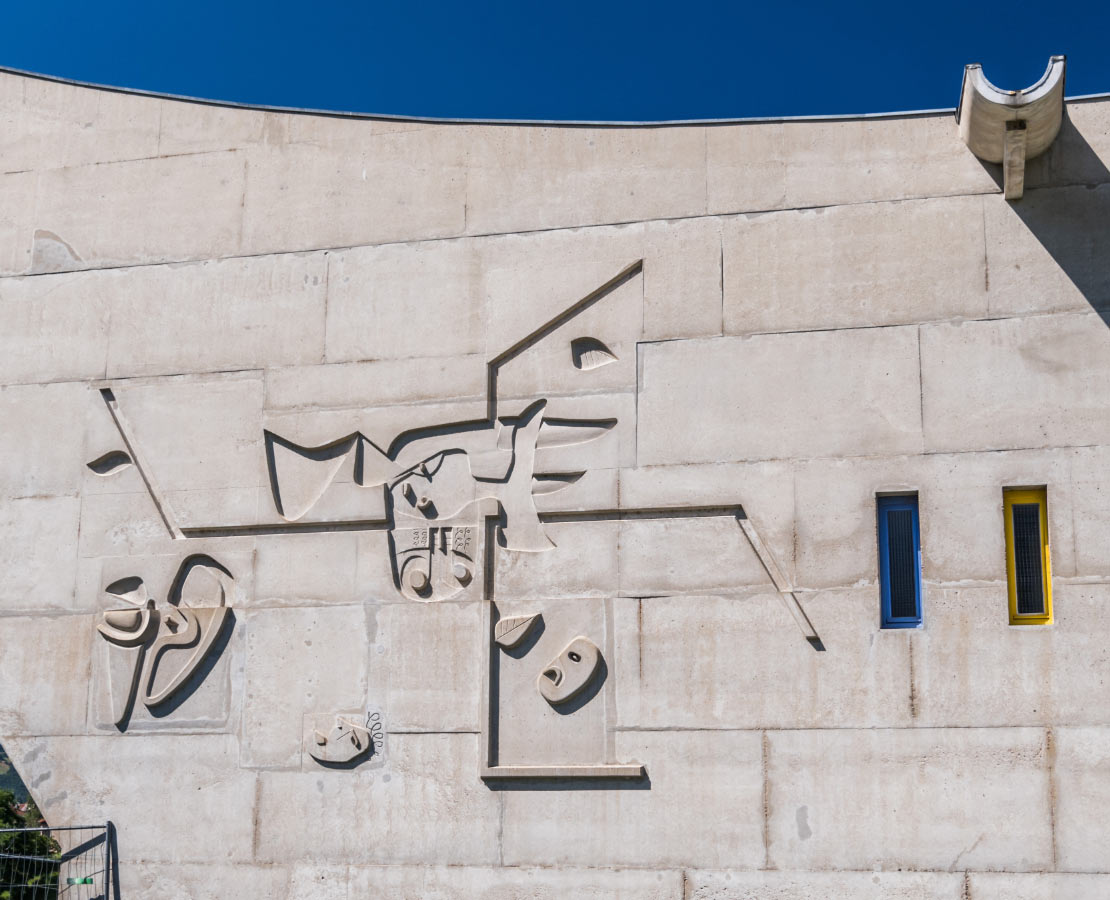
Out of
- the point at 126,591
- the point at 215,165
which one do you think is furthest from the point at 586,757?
the point at 215,165

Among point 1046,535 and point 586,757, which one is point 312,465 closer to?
point 586,757

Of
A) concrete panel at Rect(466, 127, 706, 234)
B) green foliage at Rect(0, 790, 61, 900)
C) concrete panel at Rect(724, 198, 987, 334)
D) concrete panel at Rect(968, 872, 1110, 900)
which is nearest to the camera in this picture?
concrete panel at Rect(968, 872, 1110, 900)

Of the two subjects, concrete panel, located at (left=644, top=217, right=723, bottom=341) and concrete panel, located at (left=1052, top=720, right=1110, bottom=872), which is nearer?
concrete panel, located at (left=1052, top=720, right=1110, bottom=872)

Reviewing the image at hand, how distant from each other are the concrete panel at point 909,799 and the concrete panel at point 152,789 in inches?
159

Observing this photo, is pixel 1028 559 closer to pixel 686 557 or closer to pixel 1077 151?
pixel 686 557

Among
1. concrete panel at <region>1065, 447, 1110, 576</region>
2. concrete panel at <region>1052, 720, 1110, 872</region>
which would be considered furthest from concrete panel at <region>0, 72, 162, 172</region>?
concrete panel at <region>1052, 720, 1110, 872</region>

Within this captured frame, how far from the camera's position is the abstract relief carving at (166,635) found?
12812 millimetres

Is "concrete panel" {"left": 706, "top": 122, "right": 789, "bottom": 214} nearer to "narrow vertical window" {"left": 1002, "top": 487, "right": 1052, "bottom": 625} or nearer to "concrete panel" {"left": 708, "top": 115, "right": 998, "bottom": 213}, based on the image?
"concrete panel" {"left": 708, "top": 115, "right": 998, "bottom": 213}

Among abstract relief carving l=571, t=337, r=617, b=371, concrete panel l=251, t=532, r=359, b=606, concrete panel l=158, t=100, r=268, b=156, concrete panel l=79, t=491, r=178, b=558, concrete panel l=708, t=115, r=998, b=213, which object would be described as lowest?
concrete panel l=251, t=532, r=359, b=606

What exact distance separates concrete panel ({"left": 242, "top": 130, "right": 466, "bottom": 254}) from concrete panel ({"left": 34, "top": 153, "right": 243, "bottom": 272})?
21 cm

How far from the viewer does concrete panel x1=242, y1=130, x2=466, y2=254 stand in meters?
13.2

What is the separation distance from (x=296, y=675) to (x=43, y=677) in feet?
7.04

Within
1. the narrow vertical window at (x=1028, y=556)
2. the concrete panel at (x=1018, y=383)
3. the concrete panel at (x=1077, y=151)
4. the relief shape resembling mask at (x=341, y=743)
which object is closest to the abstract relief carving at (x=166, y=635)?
the relief shape resembling mask at (x=341, y=743)

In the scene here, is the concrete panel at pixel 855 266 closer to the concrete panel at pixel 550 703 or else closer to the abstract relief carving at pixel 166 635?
the concrete panel at pixel 550 703
